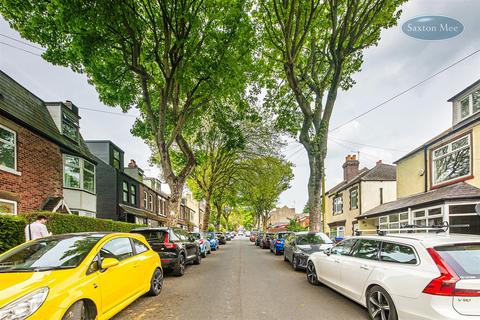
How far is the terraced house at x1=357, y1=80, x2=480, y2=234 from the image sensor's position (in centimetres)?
1275

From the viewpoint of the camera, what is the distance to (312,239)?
38.4 feet

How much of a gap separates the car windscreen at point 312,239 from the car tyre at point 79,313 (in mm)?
8714

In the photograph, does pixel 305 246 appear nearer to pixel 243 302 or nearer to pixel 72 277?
pixel 243 302

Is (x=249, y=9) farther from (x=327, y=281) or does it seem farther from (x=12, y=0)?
(x=327, y=281)

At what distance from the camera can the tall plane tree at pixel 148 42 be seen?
1053 centimetres

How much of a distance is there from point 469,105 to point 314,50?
797 cm

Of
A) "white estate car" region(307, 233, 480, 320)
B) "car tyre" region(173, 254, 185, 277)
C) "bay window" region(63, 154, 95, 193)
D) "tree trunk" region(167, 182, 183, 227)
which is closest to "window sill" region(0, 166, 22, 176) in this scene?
"bay window" region(63, 154, 95, 193)

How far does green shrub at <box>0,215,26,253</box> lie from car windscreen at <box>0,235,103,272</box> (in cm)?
396

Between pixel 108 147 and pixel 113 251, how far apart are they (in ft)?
66.8

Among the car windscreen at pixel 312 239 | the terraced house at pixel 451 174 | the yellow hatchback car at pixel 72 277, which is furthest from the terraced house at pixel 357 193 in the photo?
the yellow hatchback car at pixel 72 277

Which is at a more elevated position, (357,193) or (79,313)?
(357,193)

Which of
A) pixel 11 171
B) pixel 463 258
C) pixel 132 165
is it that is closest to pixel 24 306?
pixel 463 258

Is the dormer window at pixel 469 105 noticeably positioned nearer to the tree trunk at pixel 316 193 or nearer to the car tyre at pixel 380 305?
the tree trunk at pixel 316 193

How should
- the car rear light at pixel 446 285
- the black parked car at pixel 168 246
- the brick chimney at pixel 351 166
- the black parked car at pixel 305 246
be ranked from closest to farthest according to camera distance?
1. the car rear light at pixel 446 285
2. the black parked car at pixel 168 246
3. the black parked car at pixel 305 246
4. the brick chimney at pixel 351 166
